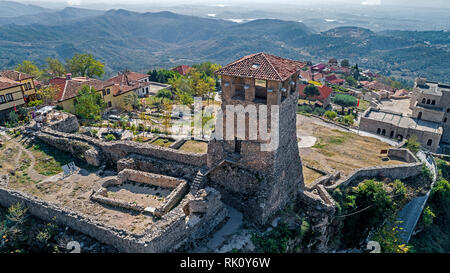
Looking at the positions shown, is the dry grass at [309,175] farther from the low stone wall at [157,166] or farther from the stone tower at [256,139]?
the low stone wall at [157,166]

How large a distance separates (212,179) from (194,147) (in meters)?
9.54

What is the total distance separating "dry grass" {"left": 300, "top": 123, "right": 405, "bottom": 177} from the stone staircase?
1149 cm

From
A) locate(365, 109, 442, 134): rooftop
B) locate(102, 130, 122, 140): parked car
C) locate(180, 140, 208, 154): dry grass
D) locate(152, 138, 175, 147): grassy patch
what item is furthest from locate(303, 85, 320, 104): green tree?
locate(102, 130, 122, 140): parked car

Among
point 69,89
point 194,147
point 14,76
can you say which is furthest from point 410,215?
point 14,76

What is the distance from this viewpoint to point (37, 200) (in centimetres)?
2173

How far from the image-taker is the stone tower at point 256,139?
21.7 meters

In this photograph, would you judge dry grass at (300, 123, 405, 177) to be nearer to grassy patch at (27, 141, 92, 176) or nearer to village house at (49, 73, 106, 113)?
grassy patch at (27, 141, 92, 176)

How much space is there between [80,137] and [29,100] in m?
14.4

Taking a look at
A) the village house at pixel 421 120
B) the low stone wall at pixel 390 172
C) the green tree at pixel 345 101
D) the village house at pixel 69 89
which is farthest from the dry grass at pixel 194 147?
the green tree at pixel 345 101

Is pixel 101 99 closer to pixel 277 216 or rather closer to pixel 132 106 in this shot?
pixel 132 106

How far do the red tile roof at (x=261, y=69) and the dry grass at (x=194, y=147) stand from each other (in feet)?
41.7

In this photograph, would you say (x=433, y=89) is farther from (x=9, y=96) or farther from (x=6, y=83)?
(x=6, y=83)
